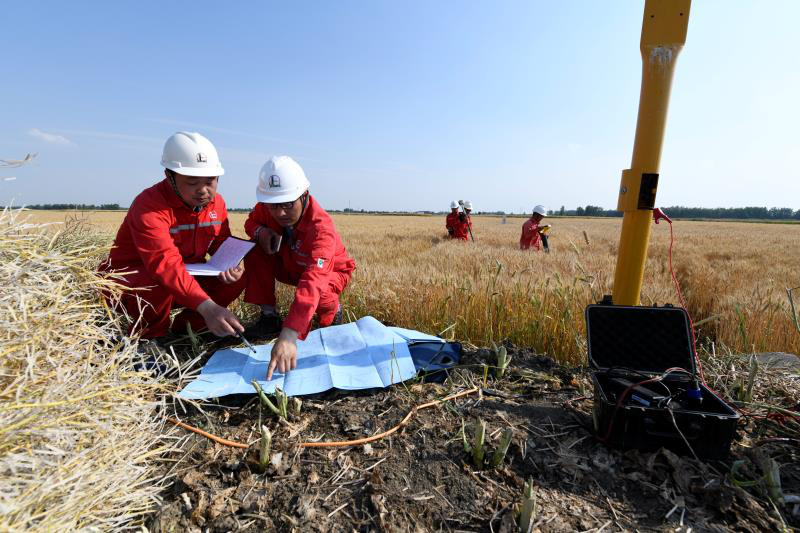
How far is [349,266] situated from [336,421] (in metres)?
2.04

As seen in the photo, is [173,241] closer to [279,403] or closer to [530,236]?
[279,403]

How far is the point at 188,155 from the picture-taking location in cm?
273

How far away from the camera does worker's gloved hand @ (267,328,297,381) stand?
2.26m

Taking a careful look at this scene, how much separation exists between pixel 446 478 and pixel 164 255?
2.27m

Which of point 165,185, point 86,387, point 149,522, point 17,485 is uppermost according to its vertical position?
point 165,185

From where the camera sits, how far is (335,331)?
307 centimetres

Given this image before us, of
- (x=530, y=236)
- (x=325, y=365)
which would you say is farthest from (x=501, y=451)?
(x=530, y=236)

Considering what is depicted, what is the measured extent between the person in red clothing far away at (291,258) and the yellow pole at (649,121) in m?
2.05

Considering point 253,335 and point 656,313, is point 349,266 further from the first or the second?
point 656,313

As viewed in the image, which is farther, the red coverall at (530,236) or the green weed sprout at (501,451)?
the red coverall at (530,236)

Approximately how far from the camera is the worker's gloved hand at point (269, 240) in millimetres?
3447

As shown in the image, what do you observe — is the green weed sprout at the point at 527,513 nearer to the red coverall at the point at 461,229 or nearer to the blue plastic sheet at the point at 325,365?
the blue plastic sheet at the point at 325,365

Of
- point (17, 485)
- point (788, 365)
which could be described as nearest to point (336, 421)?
point (17, 485)

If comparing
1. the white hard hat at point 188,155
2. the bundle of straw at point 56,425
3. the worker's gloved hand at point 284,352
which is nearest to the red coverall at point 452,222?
the white hard hat at point 188,155
